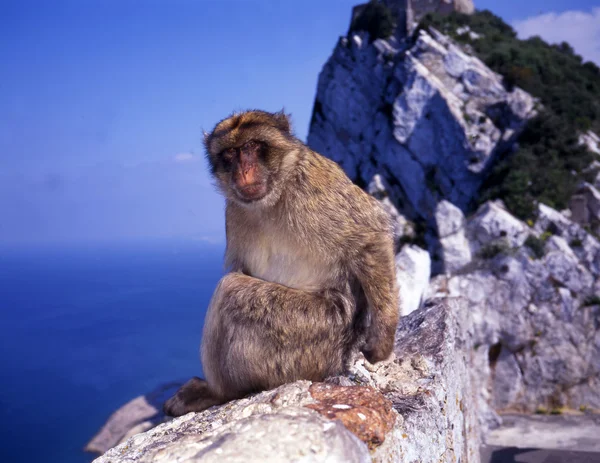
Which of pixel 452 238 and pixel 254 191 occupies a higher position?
pixel 452 238

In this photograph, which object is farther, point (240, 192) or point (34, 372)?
point (34, 372)

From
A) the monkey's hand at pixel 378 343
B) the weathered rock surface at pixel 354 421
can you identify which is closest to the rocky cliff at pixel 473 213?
the weathered rock surface at pixel 354 421

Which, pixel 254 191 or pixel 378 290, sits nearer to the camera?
pixel 378 290

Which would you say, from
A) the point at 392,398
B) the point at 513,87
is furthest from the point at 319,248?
the point at 513,87

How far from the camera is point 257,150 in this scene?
2576 mm

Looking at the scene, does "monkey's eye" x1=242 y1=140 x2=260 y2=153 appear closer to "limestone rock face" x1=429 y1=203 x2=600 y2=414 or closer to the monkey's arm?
the monkey's arm

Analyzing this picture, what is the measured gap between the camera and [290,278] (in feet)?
8.40

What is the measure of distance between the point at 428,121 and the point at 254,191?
2013cm

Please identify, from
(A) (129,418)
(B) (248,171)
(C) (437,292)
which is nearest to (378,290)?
(B) (248,171)

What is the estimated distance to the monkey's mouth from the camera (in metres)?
2.48

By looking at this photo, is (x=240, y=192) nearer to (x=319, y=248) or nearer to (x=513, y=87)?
(x=319, y=248)

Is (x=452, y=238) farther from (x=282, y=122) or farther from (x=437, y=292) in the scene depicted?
(x=282, y=122)

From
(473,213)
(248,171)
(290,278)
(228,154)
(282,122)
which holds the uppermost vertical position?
(473,213)

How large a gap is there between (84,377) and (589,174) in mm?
19236
